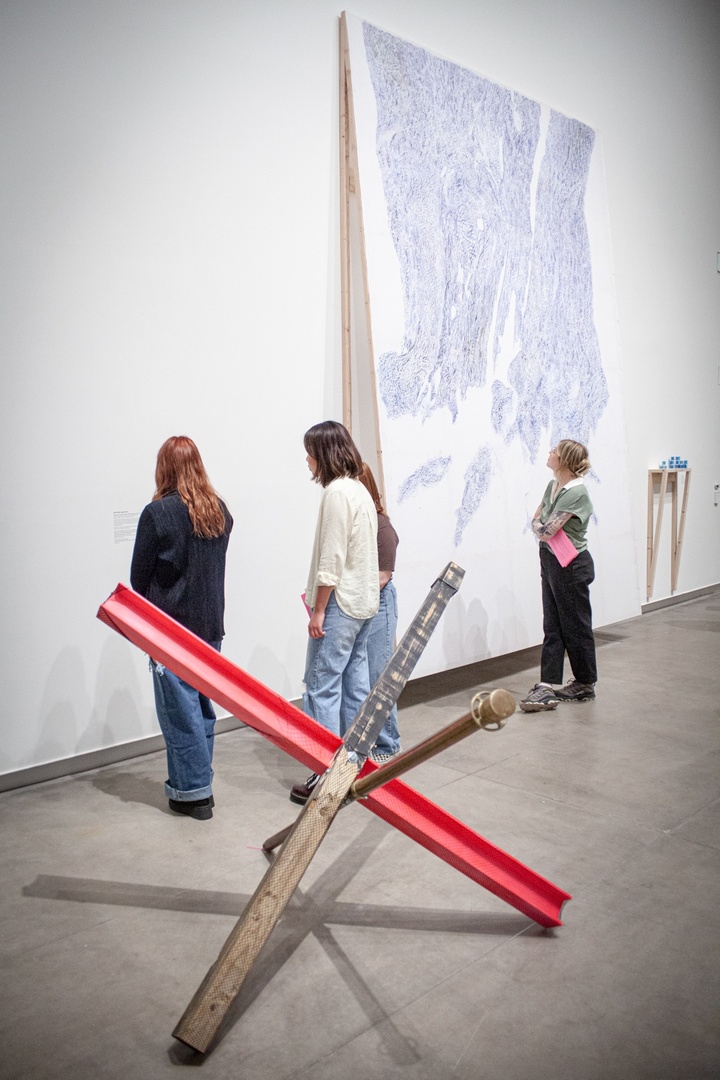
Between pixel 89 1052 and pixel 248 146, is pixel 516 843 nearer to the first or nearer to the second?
pixel 89 1052

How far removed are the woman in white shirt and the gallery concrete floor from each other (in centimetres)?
50

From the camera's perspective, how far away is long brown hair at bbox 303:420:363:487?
3.29 meters

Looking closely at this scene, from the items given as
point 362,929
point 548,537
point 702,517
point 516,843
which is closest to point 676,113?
point 702,517

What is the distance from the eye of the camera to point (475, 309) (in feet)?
16.6

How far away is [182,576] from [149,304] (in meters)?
1.43

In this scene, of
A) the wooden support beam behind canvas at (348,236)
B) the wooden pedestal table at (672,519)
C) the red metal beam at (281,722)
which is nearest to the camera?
the red metal beam at (281,722)

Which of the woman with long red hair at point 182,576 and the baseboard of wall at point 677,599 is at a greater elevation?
the woman with long red hair at point 182,576

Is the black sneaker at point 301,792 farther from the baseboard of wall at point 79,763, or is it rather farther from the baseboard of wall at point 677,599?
the baseboard of wall at point 677,599

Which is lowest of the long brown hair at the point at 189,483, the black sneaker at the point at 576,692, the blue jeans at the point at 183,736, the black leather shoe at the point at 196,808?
the black sneaker at the point at 576,692

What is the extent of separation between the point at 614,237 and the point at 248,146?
12.2 feet

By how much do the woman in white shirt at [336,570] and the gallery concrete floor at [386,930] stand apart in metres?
0.50

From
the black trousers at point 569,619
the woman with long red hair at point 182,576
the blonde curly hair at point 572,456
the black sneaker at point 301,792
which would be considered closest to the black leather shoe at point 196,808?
the woman with long red hair at point 182,576

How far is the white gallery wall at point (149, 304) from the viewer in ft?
11.6

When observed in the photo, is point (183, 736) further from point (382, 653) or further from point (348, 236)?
point (348, 236)
